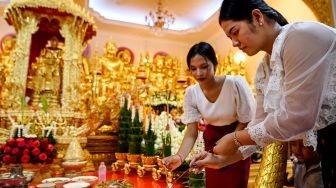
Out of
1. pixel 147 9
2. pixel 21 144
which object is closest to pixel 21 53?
pixel 21 144

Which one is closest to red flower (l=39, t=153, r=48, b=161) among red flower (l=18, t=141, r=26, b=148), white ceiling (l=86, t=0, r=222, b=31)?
red flower (l=18, t=141, r=26, b=148)

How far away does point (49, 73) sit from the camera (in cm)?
425

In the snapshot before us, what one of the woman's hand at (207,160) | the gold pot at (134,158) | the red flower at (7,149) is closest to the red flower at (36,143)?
the red flower at (7,149)

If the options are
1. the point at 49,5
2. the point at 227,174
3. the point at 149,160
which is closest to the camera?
the point at 227,174

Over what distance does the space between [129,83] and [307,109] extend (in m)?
5.45

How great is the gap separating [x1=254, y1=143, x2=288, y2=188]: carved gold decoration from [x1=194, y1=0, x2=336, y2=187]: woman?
0.04m

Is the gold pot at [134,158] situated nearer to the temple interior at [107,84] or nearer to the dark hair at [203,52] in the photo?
the temple interior at [107,84]

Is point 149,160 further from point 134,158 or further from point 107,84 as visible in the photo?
point 107,84

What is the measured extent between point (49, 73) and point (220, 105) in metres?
3.76

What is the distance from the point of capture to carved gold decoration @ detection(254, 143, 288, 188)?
0.71 metres

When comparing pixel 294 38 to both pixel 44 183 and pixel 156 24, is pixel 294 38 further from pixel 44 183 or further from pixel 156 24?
pixel 156 24

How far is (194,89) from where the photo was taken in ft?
4.81

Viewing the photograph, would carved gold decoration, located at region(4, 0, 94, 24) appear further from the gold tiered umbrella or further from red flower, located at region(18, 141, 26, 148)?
red flower, located at region(18, 141, 26, 148)

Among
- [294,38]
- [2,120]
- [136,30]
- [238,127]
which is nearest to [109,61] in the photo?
[136,30]
